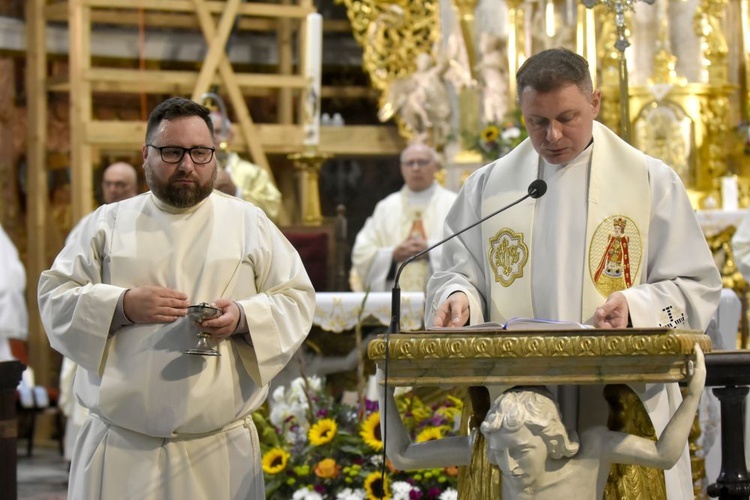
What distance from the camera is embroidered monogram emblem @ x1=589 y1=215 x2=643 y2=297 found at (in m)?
3.70

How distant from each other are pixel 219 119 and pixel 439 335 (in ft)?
18.9

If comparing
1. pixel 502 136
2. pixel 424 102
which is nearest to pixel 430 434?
pixel 502 136

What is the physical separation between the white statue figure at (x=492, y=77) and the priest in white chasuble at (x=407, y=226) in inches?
42.1

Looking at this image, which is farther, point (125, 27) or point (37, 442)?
point (125, 27)

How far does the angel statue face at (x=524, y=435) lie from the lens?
3055 millimetres

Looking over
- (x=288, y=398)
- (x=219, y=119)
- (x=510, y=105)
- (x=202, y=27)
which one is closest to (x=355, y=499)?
(x=288, y=398)

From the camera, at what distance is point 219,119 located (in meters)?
8.70

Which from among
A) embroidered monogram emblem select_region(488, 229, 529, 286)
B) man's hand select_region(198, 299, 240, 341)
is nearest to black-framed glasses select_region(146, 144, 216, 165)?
man's hand select_region(198, 299, 240, 341)

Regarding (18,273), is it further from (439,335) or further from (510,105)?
(439,335)

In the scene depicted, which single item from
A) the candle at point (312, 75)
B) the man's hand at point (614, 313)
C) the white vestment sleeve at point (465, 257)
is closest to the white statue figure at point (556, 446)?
the man's hand at point (614, 313)

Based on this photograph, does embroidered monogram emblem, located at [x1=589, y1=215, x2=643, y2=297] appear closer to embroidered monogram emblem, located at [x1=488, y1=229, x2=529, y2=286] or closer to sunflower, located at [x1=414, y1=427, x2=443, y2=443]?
embroidered monogram emblem, located at [x1=488, y1=229, x2=529, y2=286]

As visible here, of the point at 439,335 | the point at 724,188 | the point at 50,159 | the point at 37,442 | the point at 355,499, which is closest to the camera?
the point at 439,335

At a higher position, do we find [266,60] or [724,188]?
[266,60]

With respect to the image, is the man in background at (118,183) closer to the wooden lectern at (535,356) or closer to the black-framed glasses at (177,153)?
the black-framed glasses at (177,153)
